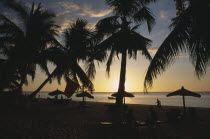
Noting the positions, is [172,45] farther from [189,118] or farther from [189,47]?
[189,118]

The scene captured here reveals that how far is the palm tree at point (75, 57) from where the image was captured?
27.1ft

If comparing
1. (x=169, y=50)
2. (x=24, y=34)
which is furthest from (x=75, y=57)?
(x=169, y=50)

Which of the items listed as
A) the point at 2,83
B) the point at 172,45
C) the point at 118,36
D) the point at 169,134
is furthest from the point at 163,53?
the point at 2,83

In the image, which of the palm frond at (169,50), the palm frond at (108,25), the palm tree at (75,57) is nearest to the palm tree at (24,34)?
the palm tree at (75,57)

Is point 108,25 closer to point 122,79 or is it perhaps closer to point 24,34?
point 122,79

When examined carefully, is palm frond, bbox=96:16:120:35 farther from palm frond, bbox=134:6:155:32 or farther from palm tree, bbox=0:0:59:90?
palm tree, bbox=0:0:59:90

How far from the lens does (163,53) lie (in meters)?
3.05

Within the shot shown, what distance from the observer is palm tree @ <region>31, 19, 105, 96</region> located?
8.25 metres

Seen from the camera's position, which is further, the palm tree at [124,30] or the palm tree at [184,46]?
the palm tree at [124,30]

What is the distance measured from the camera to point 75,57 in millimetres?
11914

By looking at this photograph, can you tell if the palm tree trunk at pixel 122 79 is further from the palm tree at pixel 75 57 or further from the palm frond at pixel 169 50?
the palm frond at pixel 169 50

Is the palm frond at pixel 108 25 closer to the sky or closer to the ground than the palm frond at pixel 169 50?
closer to the sky

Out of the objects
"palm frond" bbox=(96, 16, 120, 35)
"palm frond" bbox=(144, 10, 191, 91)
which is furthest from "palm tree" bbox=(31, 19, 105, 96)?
"palm frond" bbox=(144, 10, 191, 91)

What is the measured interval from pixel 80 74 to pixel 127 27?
5.07 metres
